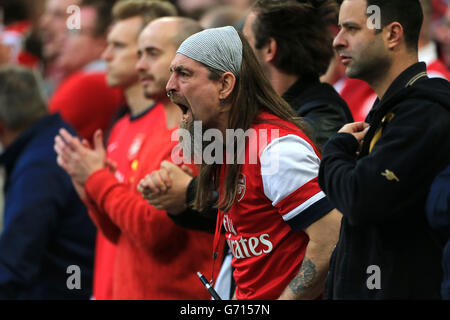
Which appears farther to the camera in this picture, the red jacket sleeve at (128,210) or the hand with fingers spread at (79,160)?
the hand with fingers spread at (79,160)

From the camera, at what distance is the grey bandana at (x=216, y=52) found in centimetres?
305

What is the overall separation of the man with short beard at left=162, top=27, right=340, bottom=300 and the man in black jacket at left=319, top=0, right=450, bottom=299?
268mm

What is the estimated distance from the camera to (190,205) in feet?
11.9

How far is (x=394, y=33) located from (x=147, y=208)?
5.97 feet

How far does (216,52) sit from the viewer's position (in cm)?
306

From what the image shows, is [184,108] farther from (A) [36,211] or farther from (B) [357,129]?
(A) [36,211]

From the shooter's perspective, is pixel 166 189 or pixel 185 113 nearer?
pixel 185 113

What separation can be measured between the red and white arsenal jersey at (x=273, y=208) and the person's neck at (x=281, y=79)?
643 mm

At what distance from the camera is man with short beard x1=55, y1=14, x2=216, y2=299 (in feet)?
13.2

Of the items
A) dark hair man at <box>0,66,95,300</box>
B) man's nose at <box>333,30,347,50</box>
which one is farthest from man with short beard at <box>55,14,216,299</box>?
man's nose at <box>333,30,347,50</box>

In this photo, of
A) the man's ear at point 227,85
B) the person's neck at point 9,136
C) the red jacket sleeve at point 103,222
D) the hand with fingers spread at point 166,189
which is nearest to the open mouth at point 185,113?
the man's ear at point 227,85

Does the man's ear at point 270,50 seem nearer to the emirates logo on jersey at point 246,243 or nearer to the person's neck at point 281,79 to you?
the person's neck at point 281,79

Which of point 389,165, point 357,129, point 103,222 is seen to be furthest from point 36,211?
point 389,165
